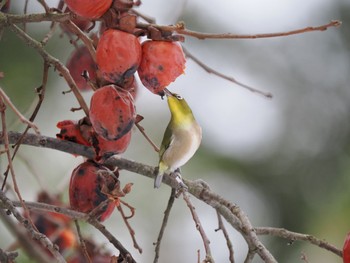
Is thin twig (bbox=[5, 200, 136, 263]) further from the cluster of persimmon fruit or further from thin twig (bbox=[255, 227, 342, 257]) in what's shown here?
thin twig (bbox=[255, 227, 342, 257])

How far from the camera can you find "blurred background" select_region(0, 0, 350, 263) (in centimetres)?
199

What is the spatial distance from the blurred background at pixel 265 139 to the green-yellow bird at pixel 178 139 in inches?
44.3

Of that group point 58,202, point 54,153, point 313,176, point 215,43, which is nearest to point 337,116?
point 313,176

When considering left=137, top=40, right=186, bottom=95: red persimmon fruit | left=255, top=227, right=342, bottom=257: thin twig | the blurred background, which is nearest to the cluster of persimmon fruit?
left=137, top=40, right=186, bottom=95: red persimmon fruit

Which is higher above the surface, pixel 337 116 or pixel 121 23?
pixel 121 23

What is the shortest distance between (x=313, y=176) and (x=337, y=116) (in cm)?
25

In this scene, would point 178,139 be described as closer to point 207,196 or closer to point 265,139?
point 207,196

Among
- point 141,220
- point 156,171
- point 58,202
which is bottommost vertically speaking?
point 141,220

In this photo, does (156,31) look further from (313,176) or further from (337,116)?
(337,116)

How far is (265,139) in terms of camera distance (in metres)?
2.24

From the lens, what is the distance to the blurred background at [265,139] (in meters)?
1.99

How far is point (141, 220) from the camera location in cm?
208

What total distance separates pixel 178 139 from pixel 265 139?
1609 mm

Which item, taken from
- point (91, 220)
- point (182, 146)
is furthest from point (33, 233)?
point (182, 146)
